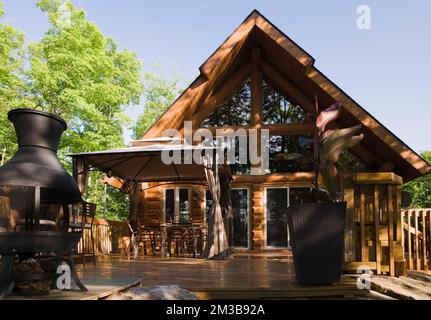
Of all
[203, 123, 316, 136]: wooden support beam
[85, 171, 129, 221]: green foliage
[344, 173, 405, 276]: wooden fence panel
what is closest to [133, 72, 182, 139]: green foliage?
[85, 171, 129, 221]: green foliage

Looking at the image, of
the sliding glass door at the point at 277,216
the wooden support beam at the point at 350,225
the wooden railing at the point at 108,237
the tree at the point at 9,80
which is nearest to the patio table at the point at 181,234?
the wooden railing at the point at 108,237

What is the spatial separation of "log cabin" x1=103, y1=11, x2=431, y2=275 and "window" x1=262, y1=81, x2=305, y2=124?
3cm

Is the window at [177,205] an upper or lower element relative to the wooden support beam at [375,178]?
lower

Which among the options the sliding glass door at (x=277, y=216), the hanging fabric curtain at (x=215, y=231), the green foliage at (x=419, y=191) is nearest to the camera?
the hanging fabric curtain at (x=215, y=231)

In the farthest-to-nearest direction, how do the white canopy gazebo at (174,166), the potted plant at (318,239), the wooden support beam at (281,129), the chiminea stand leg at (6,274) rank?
1. the wooden support beam at (281,129)
2. the white canopy gazebo at (174,166)
3. the potted plant at (318,239)
4. the chiminea stand leg at (6,274)

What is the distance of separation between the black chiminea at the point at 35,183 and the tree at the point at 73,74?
15.7m

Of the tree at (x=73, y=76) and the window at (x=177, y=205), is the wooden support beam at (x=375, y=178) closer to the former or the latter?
the window at (x=177, y=205)

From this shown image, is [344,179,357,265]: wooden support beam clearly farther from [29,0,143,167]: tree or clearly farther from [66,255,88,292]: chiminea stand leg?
[29,0,143,167]: tree

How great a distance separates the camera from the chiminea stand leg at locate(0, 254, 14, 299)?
3.26 metres

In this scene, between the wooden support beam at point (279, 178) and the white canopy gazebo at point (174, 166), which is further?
the wooden support beam at point (279, 178)

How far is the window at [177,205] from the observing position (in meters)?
12.4

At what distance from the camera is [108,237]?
11734 mm
